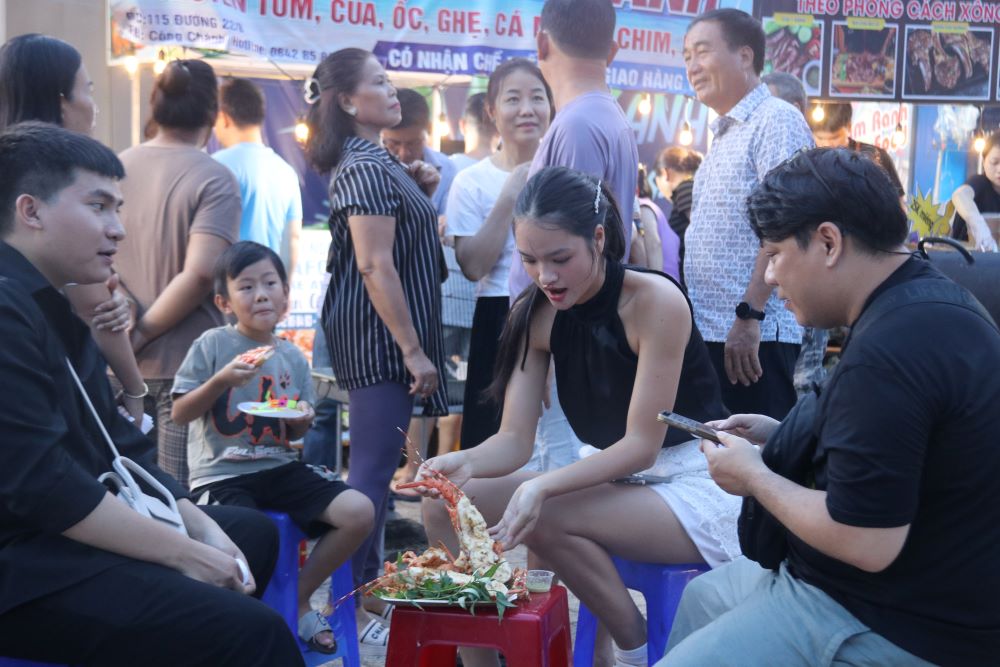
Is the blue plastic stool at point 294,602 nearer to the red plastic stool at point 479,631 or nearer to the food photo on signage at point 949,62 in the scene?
the red plastic stool at point 479,631

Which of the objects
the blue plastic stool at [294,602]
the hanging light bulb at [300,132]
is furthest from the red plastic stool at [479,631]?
the hanging light bulb at [300,132]

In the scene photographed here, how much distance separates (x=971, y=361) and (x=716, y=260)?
Answer: 6.50 feet

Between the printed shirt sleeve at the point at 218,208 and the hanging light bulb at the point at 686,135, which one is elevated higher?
the hanging light bulb at the point at 686,135

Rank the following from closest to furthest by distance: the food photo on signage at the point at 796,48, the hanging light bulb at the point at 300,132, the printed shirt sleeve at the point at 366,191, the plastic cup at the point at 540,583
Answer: the plastic cup at the point at 540,583
the printed shirt sleeve at the point at 366,191
the food photo on signage at the point at 796,48
the hanging light bulb at the point at 300,132

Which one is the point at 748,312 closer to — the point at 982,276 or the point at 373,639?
the point at 982,276

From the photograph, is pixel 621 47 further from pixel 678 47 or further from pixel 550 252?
pixel 550 252

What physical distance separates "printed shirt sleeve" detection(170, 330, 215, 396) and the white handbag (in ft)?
2.93

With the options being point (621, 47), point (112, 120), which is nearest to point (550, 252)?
point (621, 47)

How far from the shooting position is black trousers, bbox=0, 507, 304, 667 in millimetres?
2221

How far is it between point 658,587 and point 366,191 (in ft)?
5.38

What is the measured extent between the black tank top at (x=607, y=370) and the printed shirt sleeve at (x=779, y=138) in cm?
91

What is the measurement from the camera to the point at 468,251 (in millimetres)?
4336

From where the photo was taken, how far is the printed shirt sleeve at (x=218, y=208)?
3.85 meters

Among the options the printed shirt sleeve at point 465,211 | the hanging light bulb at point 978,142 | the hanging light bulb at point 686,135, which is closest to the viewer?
the printed shirt sleeve at point 465,211
